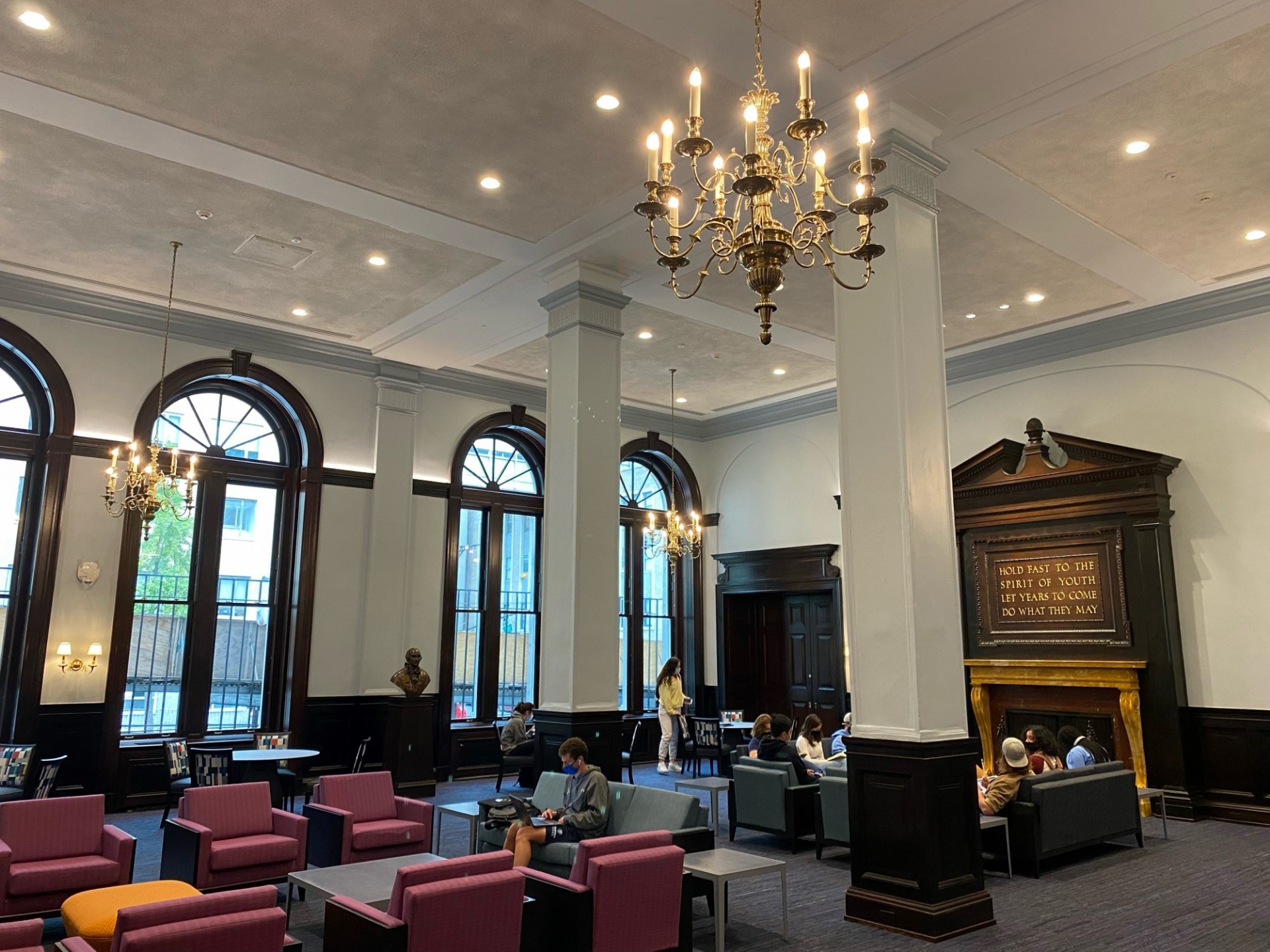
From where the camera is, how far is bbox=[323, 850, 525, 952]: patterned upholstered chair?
3768mm

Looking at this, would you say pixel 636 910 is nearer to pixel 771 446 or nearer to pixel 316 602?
pixel 316 602

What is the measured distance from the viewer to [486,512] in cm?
1272

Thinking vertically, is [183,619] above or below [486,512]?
below

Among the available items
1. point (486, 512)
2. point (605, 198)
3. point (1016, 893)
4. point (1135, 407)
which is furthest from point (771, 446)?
point (1016, 893)

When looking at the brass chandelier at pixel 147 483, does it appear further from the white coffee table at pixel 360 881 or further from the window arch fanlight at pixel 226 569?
the white coffee table at pixel 360 881

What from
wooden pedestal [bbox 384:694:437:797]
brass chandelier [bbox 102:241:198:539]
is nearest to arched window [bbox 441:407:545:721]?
wooden pedestal [bbox 384:694:437:797]

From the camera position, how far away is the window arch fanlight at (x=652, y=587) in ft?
45.8

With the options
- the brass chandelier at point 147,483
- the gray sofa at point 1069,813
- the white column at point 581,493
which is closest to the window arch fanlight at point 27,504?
the brass chandelier at point 147,483

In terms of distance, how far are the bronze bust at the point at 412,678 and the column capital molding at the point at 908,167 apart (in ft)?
24.2

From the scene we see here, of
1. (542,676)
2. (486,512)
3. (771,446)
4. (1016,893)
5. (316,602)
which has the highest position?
(771,446)

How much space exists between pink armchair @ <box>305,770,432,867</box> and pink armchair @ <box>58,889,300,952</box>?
271 cm

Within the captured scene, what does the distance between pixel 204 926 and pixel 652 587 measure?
11.3 meters

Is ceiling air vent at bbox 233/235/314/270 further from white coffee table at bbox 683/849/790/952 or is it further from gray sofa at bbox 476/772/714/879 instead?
white coffee table at bbox 683/849/790/952

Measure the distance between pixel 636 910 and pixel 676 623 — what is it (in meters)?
9.98
